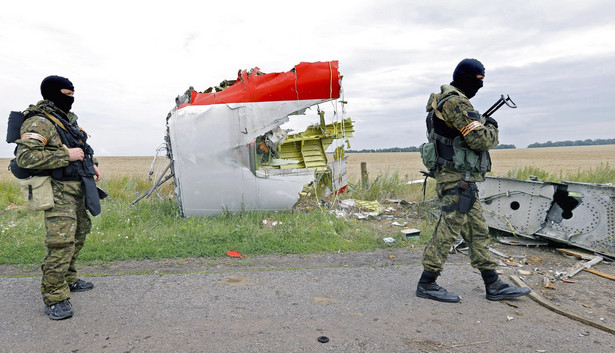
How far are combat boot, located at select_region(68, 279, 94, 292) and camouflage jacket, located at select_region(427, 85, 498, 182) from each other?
3.60 m

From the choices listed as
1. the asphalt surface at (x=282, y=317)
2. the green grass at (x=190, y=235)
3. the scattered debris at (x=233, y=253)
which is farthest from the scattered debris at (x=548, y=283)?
the scattered debris at (x=233, y=253)

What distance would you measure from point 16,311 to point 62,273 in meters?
0.48

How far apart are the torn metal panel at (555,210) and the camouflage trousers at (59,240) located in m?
5.13

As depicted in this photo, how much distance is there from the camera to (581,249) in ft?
16.2

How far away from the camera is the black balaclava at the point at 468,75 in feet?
11.5

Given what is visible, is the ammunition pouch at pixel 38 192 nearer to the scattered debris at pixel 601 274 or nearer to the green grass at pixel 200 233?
the green grass at pixel 200 233

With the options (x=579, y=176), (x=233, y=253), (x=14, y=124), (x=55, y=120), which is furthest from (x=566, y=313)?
(x=579, y=176)

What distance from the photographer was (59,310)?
10.3ft

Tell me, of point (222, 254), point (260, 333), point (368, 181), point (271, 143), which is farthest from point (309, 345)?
point (368, 181)

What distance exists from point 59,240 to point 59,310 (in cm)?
57

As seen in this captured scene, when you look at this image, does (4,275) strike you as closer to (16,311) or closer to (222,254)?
(16,311)

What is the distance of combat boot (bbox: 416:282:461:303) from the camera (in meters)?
3.44

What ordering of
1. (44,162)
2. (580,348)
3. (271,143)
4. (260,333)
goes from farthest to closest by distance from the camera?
(271,143) → (44,162) → (260,333) → (580,348)

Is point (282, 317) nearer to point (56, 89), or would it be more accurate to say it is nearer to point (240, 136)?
point (56, 89)
